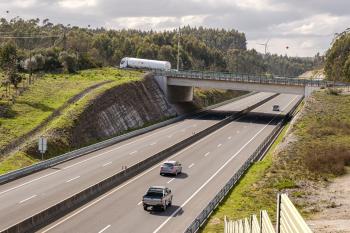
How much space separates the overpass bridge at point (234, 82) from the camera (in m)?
91.0

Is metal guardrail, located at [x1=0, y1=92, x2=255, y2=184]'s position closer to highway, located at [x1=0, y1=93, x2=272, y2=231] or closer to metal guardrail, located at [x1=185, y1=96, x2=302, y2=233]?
highway, located at [x1=0, y1=93, x2=272, y2=231]

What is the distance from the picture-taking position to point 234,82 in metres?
94.3

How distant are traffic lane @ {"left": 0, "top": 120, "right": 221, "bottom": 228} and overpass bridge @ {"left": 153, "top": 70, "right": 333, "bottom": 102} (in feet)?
136

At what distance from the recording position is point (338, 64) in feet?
542

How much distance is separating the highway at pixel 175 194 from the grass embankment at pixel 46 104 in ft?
46.7

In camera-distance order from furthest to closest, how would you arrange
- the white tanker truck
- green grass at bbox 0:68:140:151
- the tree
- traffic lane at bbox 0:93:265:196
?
1. the white tanker truck
2. the tree
3. green grass at bbox 0:68:140:151
4. traffic lane at bbox 0:93:265:196

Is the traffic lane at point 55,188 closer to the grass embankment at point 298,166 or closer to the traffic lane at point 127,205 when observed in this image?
the traffic lane at point 127,205

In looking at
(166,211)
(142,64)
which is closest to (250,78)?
(142,64)

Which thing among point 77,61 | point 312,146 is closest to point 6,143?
point 312,146

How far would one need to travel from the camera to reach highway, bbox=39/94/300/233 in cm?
3053

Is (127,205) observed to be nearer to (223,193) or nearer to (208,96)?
(223,193)

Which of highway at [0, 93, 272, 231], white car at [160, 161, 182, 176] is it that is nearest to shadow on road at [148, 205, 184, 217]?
highway at [0, 93, 272, 231]

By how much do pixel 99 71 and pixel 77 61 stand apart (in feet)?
17.9

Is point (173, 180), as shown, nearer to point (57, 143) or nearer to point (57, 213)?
point (57, 213)
